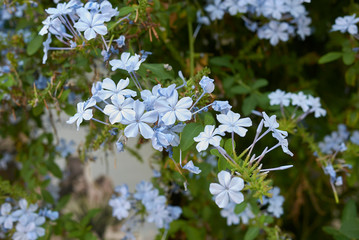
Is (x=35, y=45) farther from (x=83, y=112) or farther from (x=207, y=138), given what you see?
(x=207, y=138)

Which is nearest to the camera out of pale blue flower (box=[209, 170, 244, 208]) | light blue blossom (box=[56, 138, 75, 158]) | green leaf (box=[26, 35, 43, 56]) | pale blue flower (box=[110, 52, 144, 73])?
pale blue flower (box=[209, 170, 244, 208])

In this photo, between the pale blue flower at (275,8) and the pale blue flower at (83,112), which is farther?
the pale blue flower at (275,8)

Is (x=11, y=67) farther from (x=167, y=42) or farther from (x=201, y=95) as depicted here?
(x=201, y=95)

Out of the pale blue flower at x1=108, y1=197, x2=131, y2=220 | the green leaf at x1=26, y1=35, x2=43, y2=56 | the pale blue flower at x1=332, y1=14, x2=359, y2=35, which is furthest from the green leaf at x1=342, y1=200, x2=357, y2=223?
the green leaf at x1=26, y1=35, x2=43, y2=56

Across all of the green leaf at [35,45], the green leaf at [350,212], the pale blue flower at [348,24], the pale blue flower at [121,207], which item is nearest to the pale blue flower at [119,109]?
the green leaf at [35,45]


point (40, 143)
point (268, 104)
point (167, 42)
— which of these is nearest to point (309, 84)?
point (268, 104)

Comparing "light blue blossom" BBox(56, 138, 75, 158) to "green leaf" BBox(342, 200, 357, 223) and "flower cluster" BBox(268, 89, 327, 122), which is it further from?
"green leaf" BBox(342, 200, 357, 223)

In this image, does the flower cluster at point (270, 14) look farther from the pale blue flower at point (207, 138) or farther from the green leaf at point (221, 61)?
the pale blue flower at point (207, 138)
